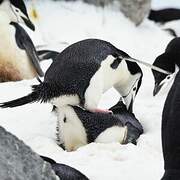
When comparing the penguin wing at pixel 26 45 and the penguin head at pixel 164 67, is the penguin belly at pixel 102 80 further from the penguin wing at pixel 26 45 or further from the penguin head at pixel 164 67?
the penguin wing at pixel 26 45

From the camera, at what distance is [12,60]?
4625 millimetres

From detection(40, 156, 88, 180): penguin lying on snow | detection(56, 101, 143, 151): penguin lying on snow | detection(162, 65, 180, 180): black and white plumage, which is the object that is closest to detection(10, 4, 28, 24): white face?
detection(56, 101, 143, 151): penguin lying on snow

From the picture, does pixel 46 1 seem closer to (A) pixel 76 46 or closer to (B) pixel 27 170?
(A) pixel 76 46

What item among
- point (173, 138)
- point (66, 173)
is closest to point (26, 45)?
point (66, 173)

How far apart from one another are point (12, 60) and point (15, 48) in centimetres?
8

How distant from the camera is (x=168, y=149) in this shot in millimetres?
2010

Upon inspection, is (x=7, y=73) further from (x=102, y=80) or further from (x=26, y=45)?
(x=102, y=80)

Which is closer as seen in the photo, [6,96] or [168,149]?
[168,149]

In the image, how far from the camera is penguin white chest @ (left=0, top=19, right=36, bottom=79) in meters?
4.53

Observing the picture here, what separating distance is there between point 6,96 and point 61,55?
2.66 ft

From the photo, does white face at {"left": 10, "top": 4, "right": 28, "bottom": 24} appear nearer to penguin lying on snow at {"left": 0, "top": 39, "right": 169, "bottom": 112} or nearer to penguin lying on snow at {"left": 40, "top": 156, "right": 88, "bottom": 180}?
penguin lying on snow at {"left": 0, "top": 39, "right": 169, "bottom": 112}

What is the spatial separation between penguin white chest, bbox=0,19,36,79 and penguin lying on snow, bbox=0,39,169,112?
1400mm


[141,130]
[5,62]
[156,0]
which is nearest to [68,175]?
[141,130]

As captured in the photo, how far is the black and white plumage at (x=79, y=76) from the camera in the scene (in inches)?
119
